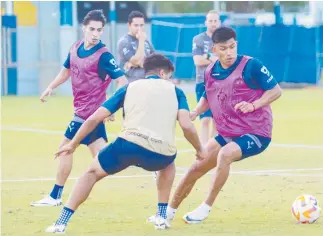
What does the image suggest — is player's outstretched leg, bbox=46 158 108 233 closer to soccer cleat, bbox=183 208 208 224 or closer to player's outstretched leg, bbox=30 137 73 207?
soccer cleat, bbox=183 208 208 224

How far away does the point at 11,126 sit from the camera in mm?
21484

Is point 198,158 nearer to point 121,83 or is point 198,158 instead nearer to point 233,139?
point 233,139

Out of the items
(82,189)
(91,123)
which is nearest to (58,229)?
(82,189)

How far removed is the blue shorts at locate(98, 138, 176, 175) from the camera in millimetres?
8719

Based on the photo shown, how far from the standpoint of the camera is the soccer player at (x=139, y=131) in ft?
28.6

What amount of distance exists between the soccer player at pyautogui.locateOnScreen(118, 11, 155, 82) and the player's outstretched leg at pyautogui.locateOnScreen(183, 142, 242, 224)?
4636mm

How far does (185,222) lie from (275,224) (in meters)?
0.85

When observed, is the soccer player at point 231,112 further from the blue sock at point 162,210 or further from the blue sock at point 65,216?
the blue sock at point 65,216

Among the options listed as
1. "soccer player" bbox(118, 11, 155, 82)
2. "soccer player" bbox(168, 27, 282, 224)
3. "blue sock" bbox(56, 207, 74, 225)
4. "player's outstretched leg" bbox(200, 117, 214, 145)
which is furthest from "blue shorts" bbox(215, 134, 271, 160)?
"player's outstretched leg" bbox(200, 117, 214, 145)

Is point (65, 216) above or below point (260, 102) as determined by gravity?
below

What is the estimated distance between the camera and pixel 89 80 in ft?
36.0

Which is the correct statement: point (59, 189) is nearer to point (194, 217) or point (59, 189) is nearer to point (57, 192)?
point (57, 192)

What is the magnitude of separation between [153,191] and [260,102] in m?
2.69

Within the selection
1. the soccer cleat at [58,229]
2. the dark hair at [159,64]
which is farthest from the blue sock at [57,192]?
the dark hair at [159,64]
